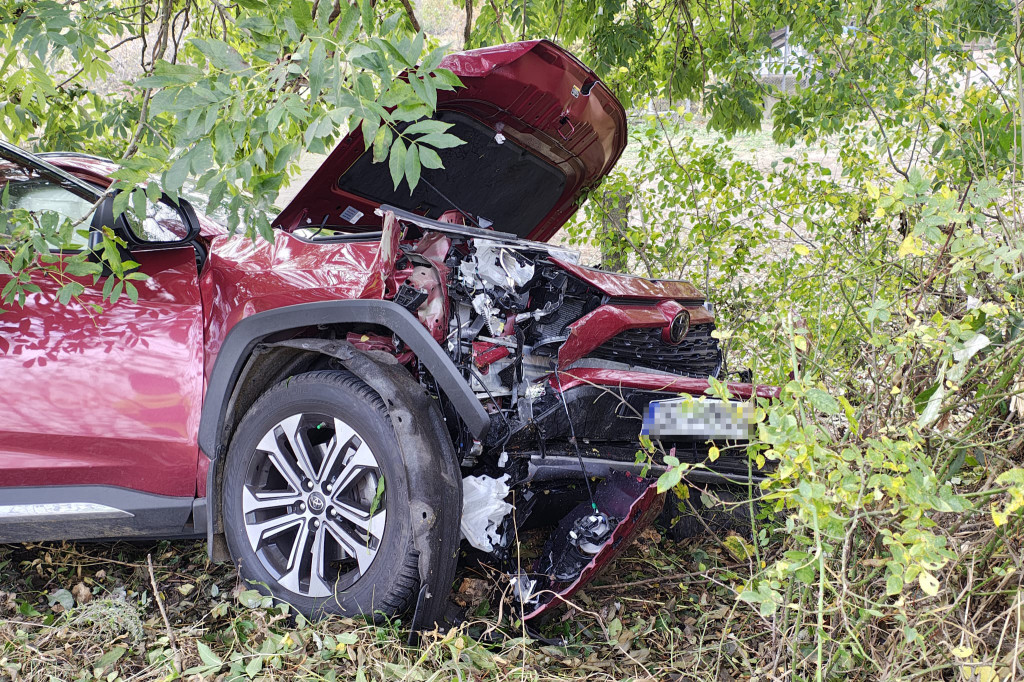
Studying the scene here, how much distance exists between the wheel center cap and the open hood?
1146mm

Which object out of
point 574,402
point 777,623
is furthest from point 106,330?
point 777,623

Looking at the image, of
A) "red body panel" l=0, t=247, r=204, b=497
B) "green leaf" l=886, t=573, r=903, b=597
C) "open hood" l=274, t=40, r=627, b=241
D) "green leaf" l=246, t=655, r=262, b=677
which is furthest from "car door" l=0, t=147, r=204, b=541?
"green leaf" l=886, t=573, r=903, b=597

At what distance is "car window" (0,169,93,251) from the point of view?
283 cm

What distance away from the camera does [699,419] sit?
8.27 ft

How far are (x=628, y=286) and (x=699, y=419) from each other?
0.68 metres

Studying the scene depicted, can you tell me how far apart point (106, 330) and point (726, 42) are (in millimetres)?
4927

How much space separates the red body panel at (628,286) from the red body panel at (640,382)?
33 centimetres

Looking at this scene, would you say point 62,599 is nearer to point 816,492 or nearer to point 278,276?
point 278,276

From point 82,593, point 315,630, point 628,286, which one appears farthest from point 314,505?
point 628,286

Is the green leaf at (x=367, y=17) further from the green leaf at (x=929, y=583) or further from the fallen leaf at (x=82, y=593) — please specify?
the fallen leaf at (x=82, y=593)

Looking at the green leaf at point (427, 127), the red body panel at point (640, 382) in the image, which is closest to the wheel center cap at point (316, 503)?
the red body panel at point (640, 382)

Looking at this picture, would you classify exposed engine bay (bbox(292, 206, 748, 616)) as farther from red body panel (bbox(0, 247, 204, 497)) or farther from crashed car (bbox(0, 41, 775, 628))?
red body panel (bbox(0, 247, 204, 497))

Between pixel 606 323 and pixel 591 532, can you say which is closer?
pixel 591 532

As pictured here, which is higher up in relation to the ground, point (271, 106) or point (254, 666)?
point (271, 106)
